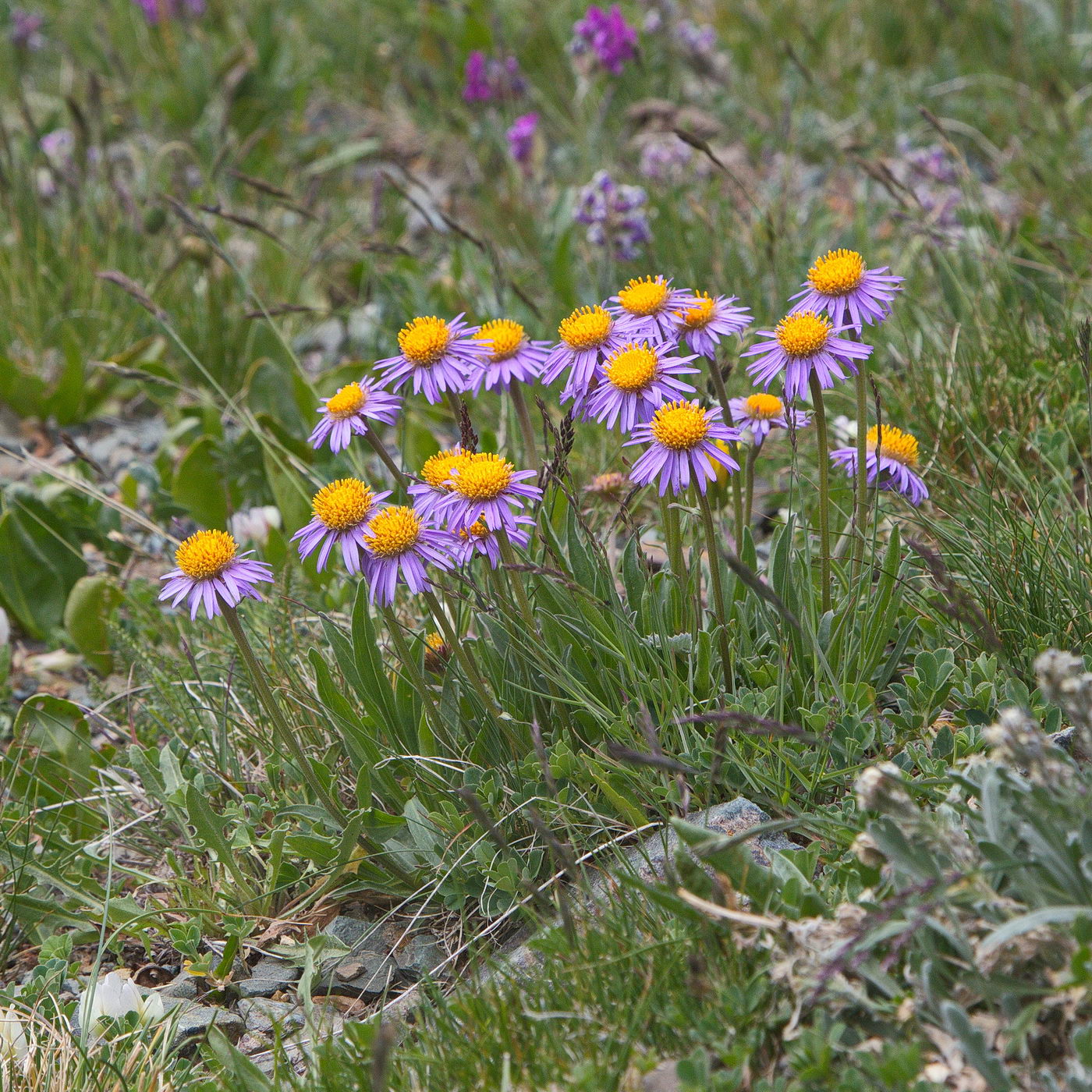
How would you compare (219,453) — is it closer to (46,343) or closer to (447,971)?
(46,343)

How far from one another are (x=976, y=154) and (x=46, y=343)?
4289 mm

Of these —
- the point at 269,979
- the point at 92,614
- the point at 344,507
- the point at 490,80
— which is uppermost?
the point at 490,80

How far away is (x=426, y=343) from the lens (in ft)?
6.65

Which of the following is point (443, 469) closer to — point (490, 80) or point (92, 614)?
point (92, 614)

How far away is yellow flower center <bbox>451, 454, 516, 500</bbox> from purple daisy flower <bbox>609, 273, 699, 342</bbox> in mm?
366

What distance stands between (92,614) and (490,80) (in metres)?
3.62

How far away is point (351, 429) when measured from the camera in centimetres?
204

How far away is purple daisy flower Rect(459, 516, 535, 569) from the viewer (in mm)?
1826

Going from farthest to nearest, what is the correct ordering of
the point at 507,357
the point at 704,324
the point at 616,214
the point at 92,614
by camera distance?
the point at 616,214 < the point at 92,614 < the point at 507,357 < the point at 704,324

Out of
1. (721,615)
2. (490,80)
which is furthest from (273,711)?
(490,80)

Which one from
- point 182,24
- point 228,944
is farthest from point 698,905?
point 182,24

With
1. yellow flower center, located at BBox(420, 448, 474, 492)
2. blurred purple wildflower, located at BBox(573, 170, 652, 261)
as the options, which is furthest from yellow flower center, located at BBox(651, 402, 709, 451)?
blurred purple wildflower, located at BBox(573, 170, 652, 261)

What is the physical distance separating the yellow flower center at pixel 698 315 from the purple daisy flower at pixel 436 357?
0.39 m

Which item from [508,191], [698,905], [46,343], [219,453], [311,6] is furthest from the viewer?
[311,6]
